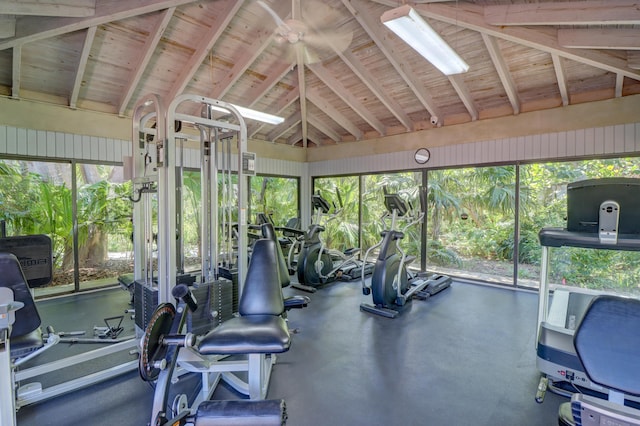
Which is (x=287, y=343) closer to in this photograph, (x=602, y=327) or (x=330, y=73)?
(x=602, y=327)

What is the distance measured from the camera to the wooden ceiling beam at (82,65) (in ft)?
12.4

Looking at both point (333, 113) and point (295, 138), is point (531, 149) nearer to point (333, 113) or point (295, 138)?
point (333, 113)

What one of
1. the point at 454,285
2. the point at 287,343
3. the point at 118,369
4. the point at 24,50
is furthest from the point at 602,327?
the point at 24,50

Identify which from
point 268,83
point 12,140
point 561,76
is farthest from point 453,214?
point 12,140

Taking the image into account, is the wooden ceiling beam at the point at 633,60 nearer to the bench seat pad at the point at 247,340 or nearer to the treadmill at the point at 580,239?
the treadmill at the point at 580,239

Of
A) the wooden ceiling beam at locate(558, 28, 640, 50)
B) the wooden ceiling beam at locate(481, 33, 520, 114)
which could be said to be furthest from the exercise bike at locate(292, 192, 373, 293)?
the wooden ceiling beam at locate(558, 28, 640, 50)

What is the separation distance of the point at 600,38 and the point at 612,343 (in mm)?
3433

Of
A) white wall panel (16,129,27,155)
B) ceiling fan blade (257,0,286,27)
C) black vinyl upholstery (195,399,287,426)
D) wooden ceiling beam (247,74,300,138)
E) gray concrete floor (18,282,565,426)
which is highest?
wooden ceiling beam (247,74,300,138)

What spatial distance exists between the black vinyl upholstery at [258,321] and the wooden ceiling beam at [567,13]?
3.40 metres

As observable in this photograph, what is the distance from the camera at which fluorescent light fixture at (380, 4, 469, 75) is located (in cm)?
262

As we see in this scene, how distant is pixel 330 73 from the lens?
5559mm

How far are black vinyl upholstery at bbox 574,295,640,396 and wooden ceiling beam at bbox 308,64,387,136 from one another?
4.93 meters

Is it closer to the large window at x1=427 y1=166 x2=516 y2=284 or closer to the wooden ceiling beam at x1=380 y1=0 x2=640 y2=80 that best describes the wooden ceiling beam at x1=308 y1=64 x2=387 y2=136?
the large window at x1=427 y1=166 x2=516 y2=284

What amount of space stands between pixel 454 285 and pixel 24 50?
23.0ft
